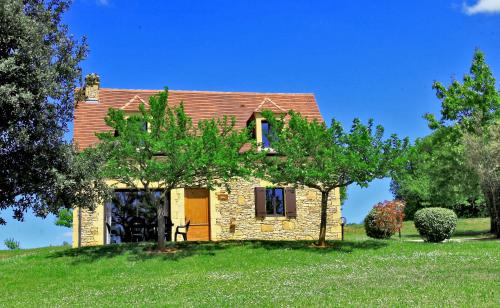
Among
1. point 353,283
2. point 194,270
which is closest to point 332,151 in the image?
point 194,270

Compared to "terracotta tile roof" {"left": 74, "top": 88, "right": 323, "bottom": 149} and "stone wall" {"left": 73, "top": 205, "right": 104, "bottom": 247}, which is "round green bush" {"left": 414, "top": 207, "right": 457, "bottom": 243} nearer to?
"terracotta tile roof" {"left": 74, "top": 88, "right": 323, "bottom": 149}

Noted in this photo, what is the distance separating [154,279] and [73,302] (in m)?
4.03

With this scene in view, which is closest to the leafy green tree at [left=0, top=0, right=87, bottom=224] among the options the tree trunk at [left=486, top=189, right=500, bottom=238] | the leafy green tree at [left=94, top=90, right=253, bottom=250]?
the leafy green tree at [left=94, top=90, right=253, bottom=250]

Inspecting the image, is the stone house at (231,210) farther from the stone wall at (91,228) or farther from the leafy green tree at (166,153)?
the leafy green tree at (166,153)

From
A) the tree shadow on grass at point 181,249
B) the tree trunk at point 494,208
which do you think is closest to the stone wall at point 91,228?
the tree shadow on grass at point 181,249

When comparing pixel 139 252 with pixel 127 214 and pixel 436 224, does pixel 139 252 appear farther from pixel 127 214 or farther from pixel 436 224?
pixel 436 224

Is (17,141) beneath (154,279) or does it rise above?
above

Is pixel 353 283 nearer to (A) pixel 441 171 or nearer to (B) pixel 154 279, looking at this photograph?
(B) pixel 154 279

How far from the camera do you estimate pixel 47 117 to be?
530 inches

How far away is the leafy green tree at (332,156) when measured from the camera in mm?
23609

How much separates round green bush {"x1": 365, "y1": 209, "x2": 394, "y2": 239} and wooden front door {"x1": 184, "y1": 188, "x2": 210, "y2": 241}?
26.7 feet

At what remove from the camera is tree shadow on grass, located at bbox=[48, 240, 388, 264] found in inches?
896

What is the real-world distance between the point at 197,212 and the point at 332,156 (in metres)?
8.80

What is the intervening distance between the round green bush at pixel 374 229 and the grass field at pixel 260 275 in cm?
452
